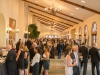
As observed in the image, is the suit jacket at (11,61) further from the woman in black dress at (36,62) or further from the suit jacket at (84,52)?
the suit jacket at (84,52)

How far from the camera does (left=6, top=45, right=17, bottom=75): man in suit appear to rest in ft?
19.3

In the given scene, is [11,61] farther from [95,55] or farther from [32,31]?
[32,31]

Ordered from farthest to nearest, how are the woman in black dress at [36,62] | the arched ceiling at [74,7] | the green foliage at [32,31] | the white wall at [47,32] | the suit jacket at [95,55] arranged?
the white wall at [47,32] < the green foliage at [32,31] < the arched ceiling at [74,7] < the suit jacket at [95,55] < the woman in black dress at [36,62]

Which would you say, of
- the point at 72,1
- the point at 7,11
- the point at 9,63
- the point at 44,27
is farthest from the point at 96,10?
the point at 44,27

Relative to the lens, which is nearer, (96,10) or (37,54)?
(37,54)

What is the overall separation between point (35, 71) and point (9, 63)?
0.90m

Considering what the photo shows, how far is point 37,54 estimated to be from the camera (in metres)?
6.11

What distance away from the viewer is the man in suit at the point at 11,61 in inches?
232

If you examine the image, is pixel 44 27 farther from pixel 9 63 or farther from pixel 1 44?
pixel 9 63

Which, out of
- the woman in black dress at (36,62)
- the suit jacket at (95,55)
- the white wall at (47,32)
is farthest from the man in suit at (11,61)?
the white wall at (47,32)

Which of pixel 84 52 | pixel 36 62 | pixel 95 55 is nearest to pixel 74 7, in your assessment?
pixel 84 52

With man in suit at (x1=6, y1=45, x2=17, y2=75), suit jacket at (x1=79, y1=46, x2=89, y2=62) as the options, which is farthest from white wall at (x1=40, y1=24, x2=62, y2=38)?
man in suit at (x1=6, y1=45, x2=17, y2=75)

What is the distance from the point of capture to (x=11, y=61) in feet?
19.6

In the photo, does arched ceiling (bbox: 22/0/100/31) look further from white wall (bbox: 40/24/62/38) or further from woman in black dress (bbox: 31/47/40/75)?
white wall (bbox: 40/24/62/38)
